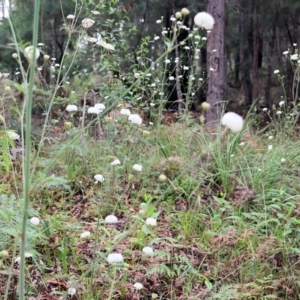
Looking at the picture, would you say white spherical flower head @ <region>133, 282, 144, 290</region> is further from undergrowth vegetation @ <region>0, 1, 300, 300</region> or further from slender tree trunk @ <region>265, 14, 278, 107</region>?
slender tree trunk @ <region>265, 14, 278, 107</region>

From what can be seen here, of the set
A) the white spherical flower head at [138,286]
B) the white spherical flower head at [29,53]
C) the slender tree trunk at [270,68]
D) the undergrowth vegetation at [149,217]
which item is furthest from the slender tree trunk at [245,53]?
the white spherical flower head at [29,53]

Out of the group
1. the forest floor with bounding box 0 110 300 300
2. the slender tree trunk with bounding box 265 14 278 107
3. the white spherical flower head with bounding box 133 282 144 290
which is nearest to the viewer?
the white spherical flower head with bounding box 133 282 144 290

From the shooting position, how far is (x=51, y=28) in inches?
415

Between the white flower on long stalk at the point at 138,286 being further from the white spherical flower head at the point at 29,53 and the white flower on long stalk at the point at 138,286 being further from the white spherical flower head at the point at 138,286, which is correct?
the white spherical flower head at the point at 29,53

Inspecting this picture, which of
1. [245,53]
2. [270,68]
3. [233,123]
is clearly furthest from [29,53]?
[245,53]

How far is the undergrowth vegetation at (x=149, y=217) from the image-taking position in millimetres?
2023

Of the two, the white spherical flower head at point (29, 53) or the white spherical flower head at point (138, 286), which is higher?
the white spherical flower head at point (29, 53)

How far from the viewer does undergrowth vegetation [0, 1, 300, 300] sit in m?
2.02

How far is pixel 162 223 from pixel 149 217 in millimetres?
557

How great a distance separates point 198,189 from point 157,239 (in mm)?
814

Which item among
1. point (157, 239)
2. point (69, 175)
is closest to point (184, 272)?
point (157, 239)

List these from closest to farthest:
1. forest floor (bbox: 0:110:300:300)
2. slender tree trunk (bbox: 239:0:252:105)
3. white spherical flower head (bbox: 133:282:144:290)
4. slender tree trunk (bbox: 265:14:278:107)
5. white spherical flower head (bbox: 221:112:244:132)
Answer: white spherical flower head (bbox: 221:112:244:132)
white spherical flower head (bbox: 133:282:144:290)
forest floor (bbox: 0:110:300:300)
slender tree trunk (bbox: 265:14:278:107)
slender tree trunk (bbox: 239:0:252:105)

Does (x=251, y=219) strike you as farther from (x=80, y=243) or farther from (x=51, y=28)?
(x=51, y=28)

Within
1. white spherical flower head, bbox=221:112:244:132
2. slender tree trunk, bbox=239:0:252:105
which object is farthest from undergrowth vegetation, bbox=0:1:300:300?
slender tree trunk, bbox=239:0:252:105
